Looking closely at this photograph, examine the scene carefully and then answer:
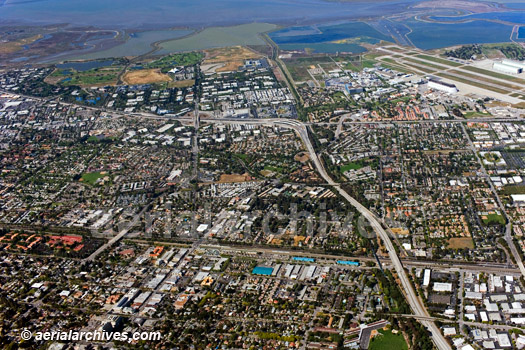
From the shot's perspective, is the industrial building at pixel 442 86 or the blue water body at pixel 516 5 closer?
the industrial building at pixel 442 86

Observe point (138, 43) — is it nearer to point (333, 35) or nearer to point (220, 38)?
point (220, 38)

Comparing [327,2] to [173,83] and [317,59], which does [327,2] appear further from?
[173,83]

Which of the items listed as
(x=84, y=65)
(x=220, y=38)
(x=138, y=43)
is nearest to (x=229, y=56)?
(x=220, y=38)

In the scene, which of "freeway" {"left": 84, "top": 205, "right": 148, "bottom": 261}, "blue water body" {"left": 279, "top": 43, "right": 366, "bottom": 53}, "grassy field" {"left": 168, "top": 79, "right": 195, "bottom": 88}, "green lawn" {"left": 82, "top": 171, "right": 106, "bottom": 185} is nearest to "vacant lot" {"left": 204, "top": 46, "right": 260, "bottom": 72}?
"grassy field" {"left": 168, "top": 79, "right": 195, "bottom": 88}

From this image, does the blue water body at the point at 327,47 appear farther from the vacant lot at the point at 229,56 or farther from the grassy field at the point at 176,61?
the grassy field at the point at 176,61

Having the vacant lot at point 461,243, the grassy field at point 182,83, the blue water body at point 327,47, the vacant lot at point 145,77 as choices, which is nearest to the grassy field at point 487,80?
the blue water body at point 327,47

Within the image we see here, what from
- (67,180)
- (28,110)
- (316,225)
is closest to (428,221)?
(316,225)
